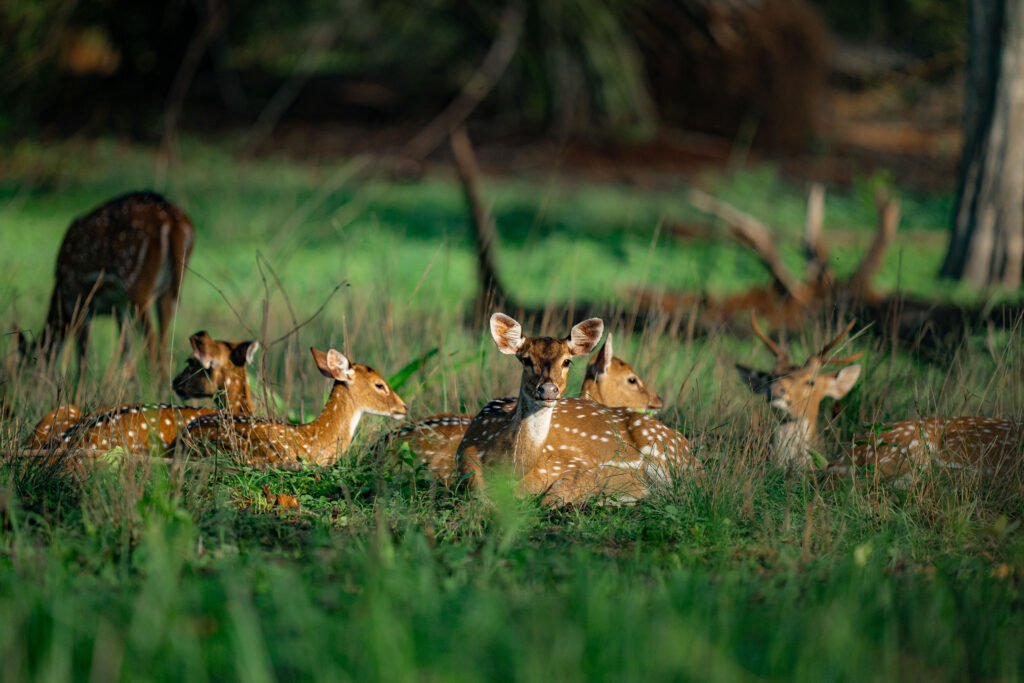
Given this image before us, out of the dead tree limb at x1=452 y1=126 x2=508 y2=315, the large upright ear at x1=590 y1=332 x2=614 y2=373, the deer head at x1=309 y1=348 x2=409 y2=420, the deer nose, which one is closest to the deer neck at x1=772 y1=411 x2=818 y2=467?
the large upright ear at x1=590 y1=332 x2=614 y2=373

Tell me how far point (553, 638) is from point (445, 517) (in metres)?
1.39

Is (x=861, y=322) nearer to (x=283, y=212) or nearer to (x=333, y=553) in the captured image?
(x=333, y=553)

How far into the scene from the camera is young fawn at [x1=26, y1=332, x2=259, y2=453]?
5.31 meters

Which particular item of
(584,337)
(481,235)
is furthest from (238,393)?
(481,235)

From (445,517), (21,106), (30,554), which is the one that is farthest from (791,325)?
(21,106)

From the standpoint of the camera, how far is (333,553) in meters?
4.35

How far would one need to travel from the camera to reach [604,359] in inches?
240

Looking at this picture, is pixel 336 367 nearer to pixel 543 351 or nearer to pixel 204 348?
pixel 204 348

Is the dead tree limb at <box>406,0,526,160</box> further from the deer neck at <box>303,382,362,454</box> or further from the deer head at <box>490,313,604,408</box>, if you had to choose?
the deer head at <box>490,313,604,408</box>

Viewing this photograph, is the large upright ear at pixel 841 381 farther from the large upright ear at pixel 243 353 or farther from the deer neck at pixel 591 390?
the large upright ear at pixel 243 353

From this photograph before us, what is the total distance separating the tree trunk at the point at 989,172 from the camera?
10555 millimetres

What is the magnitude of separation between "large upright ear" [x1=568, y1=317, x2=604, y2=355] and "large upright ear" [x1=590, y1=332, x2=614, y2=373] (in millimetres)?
923

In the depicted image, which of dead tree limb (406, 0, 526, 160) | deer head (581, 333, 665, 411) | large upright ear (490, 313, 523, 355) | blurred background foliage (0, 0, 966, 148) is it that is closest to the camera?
large upright ear (490, 313, 523, 355)

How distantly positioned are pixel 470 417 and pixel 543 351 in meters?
0.99
